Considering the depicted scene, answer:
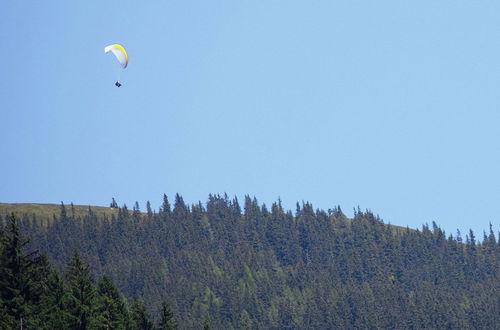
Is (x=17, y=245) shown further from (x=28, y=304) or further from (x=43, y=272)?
(x=43, y=272)

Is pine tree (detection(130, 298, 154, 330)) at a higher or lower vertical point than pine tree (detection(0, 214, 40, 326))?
lower

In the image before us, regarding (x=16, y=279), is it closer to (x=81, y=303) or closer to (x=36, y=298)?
(x=36, y=298)

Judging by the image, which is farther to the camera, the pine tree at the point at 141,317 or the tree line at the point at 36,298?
the pine tree at the point at 141,317

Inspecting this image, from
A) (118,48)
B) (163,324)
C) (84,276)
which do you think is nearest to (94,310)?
(84,276)

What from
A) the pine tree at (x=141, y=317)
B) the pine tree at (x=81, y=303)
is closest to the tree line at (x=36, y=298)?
the pine tree at (x=81, y=303)

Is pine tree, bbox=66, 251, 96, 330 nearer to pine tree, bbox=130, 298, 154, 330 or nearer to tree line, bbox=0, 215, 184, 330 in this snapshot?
tree line, bbox=0, 215, 184, 330

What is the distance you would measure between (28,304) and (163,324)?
1538 cm

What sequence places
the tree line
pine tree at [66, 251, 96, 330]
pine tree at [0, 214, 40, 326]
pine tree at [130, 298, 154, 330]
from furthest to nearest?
1. pine tree at [130, 298, 154, 330]
2. pine tree at [66, 251, 96, 330]
3. pine tree at [0, 214, 40, 326]
4. the tree line

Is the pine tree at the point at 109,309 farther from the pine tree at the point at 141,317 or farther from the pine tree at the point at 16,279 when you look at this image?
the pine tree at the point at 16,279

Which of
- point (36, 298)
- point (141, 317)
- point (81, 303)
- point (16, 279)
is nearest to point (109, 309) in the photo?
point (141, 317)

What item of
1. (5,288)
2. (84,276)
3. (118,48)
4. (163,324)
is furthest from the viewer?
(118,48)

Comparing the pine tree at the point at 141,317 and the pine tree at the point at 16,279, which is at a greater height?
the pine tree at the point at 16,279

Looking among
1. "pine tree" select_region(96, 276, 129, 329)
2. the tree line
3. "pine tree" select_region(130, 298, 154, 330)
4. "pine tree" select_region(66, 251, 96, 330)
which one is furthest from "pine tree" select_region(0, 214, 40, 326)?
"pine tree" select_region(130, 298, 154, 330)

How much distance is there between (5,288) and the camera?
82.2 meters
